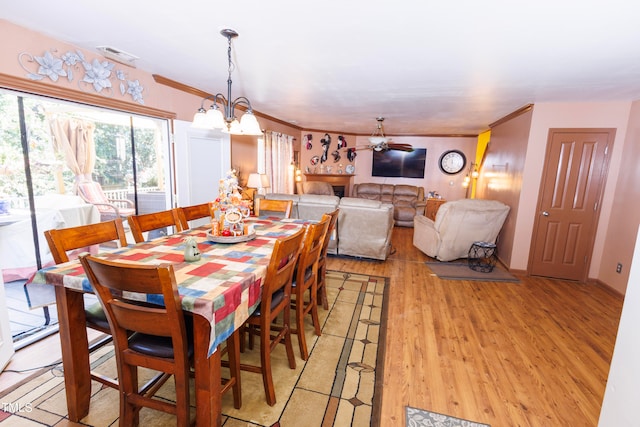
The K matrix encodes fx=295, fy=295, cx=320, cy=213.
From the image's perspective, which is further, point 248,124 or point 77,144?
point 77,144

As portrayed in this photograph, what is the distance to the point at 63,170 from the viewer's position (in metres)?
4.46

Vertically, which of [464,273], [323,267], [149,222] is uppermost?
[149,222]

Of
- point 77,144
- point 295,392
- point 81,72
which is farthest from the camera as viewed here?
point 77,144

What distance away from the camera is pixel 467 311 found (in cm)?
300

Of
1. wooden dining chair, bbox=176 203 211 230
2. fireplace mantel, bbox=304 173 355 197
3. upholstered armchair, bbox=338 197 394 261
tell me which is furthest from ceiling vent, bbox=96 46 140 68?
fireplace mantel, bbox=304 173 355 197

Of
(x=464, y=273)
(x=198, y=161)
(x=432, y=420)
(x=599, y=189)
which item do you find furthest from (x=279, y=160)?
(x=432, y=420)

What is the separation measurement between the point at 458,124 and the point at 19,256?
22.4ft

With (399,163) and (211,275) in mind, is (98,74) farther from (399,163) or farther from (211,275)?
(399,163)

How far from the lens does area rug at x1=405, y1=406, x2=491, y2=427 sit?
5.46ft

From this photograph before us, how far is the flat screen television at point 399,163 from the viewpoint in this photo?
310 inches

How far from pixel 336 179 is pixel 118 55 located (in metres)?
5.96

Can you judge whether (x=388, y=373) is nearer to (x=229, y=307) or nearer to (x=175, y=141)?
(x=229, y=307)

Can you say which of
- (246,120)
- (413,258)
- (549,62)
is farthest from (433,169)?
(246,120)

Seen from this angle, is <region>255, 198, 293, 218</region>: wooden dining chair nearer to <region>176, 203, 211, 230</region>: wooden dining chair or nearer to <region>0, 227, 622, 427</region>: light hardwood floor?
<region>176, 203, 211, 230</region>: wooden dining chair
